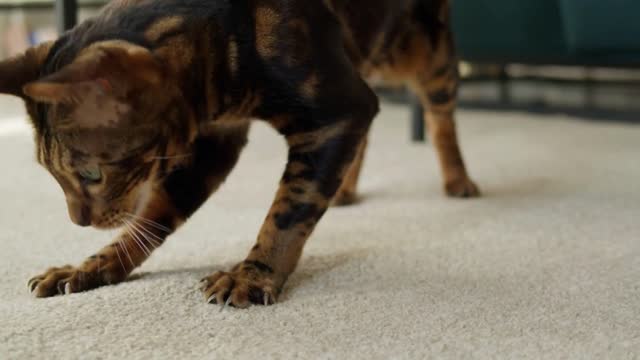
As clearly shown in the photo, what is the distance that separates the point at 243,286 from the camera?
1026mm

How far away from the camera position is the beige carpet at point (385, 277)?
0.88 meters

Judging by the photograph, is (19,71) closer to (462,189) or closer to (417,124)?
(462,189)

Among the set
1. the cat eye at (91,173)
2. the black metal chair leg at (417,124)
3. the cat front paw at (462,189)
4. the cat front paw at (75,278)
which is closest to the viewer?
the cat eye at (91,173)

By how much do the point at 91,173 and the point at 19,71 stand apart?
157 millimetres

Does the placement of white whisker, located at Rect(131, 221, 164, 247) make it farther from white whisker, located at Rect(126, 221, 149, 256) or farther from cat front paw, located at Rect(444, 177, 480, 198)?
cat front paw, located at Rect(444, 177, 480, 198)

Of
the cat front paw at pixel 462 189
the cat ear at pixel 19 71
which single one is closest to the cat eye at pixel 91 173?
A: the cat ear at pixel 19 71

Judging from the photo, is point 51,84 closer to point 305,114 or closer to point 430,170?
point 305,114

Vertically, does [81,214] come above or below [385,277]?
above

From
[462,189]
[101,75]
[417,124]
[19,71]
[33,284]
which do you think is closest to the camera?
[101,75]

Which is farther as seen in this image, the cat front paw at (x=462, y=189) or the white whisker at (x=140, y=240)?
the cat front paw at (x=462, y=189)

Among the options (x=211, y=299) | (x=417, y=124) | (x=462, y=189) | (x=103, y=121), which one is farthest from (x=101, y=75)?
(x=417, y=124)

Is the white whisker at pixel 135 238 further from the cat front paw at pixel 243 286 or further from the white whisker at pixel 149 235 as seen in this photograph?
the cat front paw at pixel 243 286

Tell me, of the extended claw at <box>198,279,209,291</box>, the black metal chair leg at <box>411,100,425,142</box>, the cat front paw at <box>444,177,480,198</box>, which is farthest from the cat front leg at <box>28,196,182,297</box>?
the black metal chair leg at <box>411,100,425,142</box>

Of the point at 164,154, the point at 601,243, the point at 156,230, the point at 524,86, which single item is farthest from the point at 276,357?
the point at 524,86
